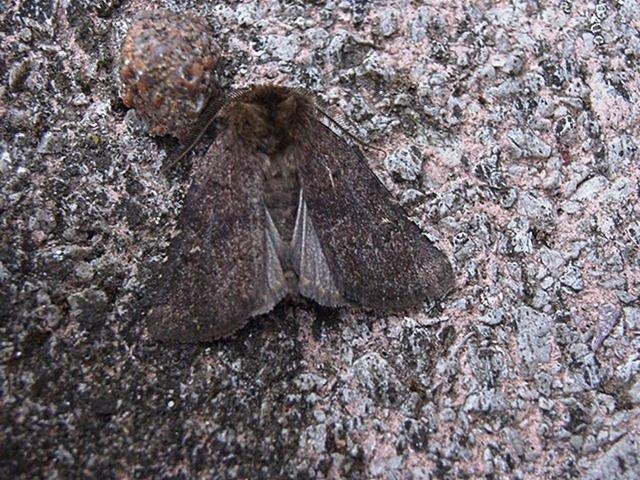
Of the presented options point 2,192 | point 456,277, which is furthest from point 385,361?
point 2,192

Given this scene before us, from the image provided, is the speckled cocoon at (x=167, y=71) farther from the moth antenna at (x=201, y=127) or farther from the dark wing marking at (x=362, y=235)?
the dark wing marking at (x=362, y=235)

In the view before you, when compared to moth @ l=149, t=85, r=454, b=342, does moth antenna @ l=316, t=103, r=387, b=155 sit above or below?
above

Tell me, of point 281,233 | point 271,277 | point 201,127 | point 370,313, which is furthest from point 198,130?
point 370,313

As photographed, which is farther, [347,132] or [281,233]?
[347,132]

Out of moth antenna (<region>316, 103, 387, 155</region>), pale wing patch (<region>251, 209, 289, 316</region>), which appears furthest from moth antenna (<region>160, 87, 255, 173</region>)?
pale wing patch (<region>251, 209, 289, 316</region>)

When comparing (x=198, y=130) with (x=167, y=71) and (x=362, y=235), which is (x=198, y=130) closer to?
(x=167, y=71)

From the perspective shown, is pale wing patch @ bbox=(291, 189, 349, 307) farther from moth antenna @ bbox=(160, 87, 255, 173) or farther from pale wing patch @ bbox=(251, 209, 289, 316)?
moth antenna @ bbox=(160, 87, 255, 173)

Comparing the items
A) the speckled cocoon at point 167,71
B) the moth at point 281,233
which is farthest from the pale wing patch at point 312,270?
the speckled cocoon at point 167,71

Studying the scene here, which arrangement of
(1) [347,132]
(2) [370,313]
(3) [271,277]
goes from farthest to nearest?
1. (1) [347,132]
2. (2) [370,313]
3. (3) [271,277]
